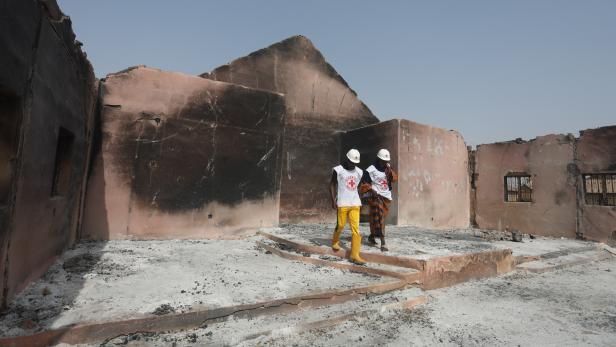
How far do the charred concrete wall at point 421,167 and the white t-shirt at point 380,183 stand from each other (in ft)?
12.6

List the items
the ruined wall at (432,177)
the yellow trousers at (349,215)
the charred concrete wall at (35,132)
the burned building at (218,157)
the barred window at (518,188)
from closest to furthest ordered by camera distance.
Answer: the charred concrete wall at (35,132) < the burned building at (218,157) < the yellow trousers at (349,215) < the ruined wall at (432,177) < the barred window at (518,188)

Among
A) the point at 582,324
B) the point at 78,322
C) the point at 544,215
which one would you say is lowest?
the point at 582,324

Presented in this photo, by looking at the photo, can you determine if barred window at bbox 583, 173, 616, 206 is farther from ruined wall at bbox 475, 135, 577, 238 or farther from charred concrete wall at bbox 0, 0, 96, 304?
charred concrete wall at bbox 0, 0, 96, 304

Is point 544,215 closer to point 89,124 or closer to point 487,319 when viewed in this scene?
point 487,319

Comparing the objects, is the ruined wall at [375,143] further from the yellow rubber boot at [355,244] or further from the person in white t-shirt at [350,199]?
the yellow rubber boot at [355,244]

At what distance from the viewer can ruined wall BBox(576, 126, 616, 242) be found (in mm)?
9391

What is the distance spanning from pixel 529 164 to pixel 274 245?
10.1 metres

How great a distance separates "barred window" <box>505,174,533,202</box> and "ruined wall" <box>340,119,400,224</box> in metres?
5.65

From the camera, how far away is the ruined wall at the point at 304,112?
970cm

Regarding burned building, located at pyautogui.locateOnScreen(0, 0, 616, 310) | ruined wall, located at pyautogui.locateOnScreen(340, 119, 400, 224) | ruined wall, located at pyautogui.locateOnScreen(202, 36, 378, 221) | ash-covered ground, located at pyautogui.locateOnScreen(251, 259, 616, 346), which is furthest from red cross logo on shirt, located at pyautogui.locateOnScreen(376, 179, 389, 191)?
ruined wall, located at pyautogui.locateOnScreen(202, 36, 378, 221)

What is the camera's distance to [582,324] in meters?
3.56

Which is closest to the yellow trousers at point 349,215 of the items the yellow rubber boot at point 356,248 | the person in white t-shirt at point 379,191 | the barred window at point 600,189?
the yellow rubber boot at point 356,248

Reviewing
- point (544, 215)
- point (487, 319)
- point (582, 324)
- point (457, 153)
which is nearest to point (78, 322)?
point (487, 319)

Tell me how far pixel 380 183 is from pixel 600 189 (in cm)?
897
